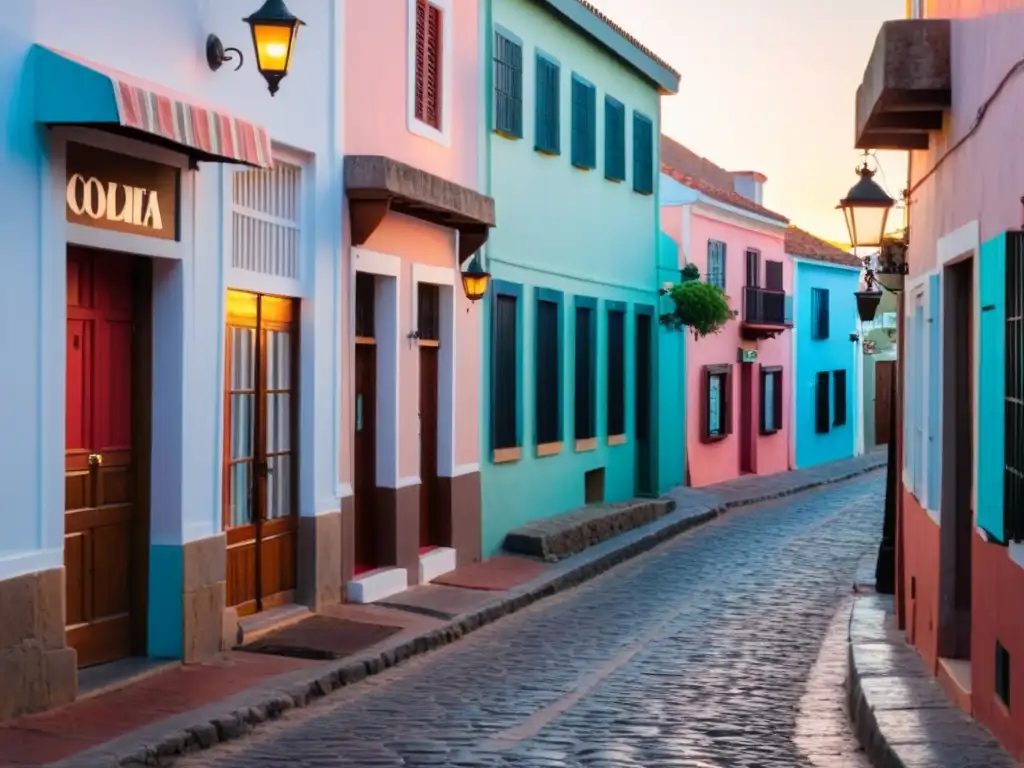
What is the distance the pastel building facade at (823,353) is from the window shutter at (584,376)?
18.9 meters

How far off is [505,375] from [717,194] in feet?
50.6

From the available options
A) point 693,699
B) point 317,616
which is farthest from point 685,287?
point 693,699

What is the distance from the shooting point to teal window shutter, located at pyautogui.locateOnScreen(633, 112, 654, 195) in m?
26.5

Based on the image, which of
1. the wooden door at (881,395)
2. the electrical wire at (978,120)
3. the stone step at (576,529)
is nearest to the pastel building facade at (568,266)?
the stone step at (576,529)

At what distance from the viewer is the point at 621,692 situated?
11.4 metres

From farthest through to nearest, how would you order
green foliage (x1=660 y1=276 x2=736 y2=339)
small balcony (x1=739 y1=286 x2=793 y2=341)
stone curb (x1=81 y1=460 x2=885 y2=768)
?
small balcony (x1=739 y1=286 x2=793 y2=341)
green foliage (x1=660 y1=276 x2=736 y2=339)
stone curb (x1=81 y1=460 x2=885 y2=768)

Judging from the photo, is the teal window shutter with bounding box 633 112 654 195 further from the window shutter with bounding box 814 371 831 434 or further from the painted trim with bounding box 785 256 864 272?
the window shutter with bounding box 814 371 831 434

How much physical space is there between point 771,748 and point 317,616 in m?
5.20

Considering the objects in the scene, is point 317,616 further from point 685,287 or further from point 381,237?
point 685,287

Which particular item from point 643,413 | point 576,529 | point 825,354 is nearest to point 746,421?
point 825,354

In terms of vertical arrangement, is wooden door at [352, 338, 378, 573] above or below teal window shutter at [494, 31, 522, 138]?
below

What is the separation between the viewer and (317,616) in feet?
45.2

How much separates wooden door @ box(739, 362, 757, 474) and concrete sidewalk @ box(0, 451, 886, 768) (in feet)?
65.1

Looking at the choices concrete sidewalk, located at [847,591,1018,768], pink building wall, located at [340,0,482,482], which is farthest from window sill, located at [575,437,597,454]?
concrete sidewalk, located at [847,591,1018,768]
